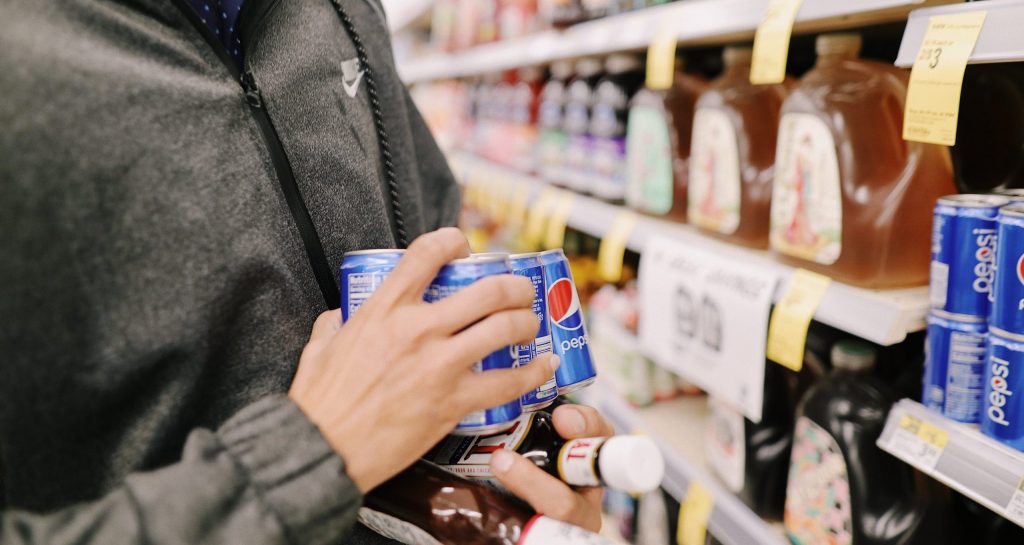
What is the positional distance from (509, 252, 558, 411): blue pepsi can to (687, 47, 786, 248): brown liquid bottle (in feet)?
2.55

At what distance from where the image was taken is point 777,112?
1.37m

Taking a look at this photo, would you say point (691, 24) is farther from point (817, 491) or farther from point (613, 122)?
point (817, 491)

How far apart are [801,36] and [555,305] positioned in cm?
105

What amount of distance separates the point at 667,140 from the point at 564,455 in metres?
1.10

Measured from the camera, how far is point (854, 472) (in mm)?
1065

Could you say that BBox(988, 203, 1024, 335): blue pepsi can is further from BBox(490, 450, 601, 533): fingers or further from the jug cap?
BBox(490, 450, 601, 533): fingers

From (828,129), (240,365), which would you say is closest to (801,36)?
(828,129)

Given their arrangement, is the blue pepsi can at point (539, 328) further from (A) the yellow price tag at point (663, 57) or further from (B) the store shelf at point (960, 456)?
(A) the yellow price tag at point (663, 57)

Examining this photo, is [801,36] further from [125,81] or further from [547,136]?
[125,81]

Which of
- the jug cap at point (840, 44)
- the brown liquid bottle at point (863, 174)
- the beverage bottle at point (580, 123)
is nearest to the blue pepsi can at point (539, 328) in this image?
the brown liquid bottle at point (863, 174)

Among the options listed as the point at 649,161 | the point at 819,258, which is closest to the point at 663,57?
the point at 649,161

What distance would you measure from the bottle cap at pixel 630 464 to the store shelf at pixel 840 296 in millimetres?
463

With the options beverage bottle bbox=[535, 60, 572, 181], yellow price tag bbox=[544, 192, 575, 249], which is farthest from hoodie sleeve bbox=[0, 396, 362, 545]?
beverage bottle bbox=[535, 60, 572, 181]

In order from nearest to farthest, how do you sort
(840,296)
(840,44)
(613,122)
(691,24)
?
1. (840,296)
2. (840,44)
3. (691,24)
4. (613,122)
